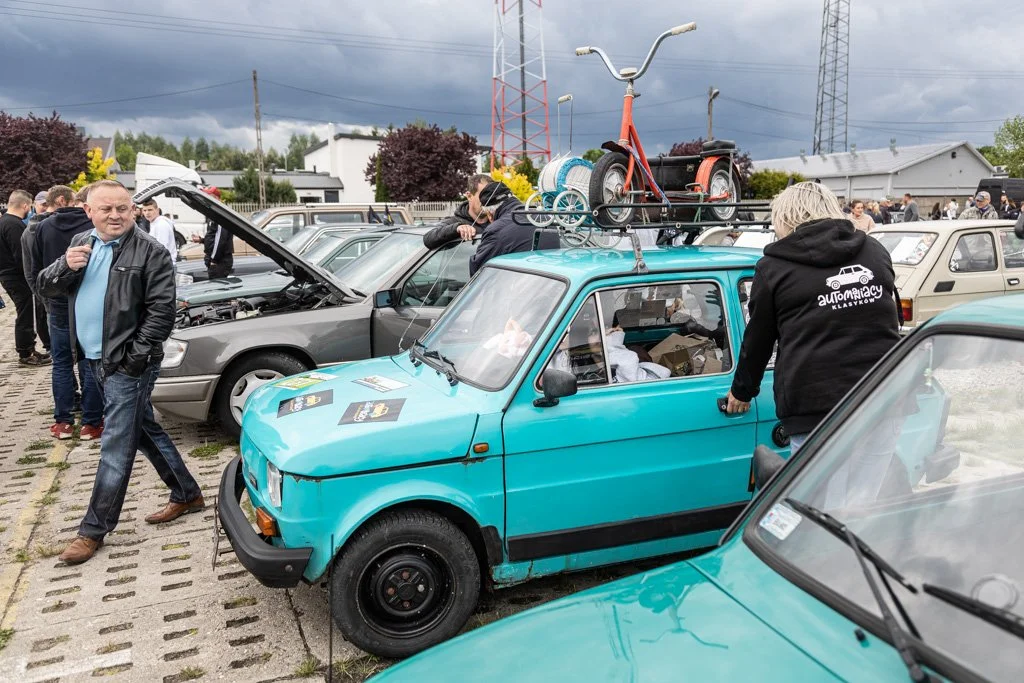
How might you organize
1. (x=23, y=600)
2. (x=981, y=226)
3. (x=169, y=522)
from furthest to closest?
1. (x=981, y=226)
2. (x=169, y=522)
3. (x=23, y=600)

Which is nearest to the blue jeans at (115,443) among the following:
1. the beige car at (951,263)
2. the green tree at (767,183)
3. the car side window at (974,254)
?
the beige car at (951,263)

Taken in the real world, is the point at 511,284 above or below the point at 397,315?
above

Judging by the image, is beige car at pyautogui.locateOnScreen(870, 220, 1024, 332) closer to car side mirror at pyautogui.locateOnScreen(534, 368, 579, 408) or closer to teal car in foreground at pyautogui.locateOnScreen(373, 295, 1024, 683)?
car side mirror at pyautogui.locateOnScreen(534, 368, 579, 408)

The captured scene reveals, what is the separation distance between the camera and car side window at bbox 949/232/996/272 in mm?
9009

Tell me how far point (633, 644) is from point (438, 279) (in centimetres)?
544

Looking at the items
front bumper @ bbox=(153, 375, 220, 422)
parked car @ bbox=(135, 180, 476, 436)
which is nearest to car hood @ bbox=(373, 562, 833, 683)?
parked car @ bbox=(135, 180, 476, 436)

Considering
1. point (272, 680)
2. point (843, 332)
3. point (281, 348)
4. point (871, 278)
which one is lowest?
point (272, 680)

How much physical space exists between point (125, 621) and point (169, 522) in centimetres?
128

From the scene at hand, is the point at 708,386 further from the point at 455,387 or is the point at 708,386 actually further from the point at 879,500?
the point at 879,500

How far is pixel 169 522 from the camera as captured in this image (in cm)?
515

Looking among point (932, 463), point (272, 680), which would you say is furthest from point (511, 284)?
point (932, 463)

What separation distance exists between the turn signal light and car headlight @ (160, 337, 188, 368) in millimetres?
3081

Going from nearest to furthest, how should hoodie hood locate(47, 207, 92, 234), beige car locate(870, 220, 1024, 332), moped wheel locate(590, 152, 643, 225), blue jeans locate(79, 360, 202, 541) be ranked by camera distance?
blue jeans locate(79, 360, 202, 541)
moped wheel locate(590, 152, 643, 225)
hoodie hood locate(47, 207, 92, 234)
beige car locate(870, 220, 1024, 332)

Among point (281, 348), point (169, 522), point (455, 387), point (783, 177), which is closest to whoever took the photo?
point (455, 387)
